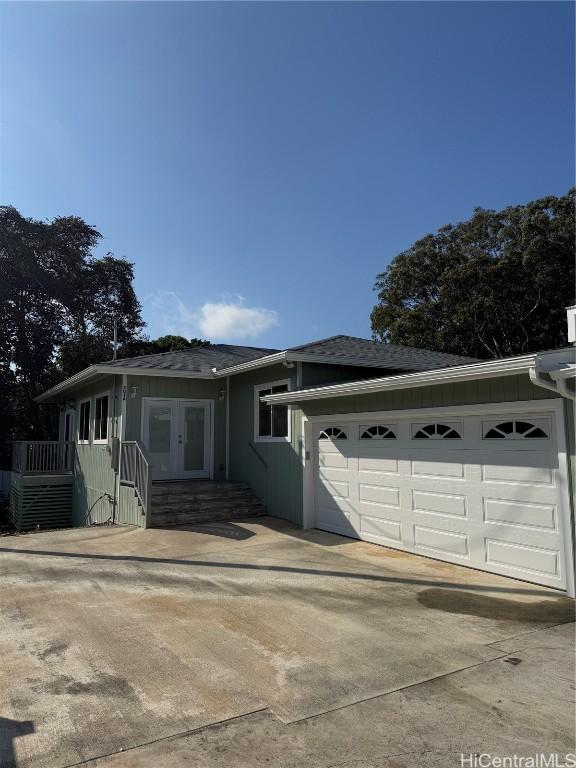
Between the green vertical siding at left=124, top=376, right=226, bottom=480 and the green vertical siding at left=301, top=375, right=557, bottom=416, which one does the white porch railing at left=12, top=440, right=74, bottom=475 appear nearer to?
the green vertical siding at left=124, top=376, right=226, bottom=480

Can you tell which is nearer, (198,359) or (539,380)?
(539,380)

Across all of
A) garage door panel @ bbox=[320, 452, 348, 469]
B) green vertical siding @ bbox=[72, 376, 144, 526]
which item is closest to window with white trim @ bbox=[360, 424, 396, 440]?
garage door panel @ bbox=[320, 452, 348, 469]

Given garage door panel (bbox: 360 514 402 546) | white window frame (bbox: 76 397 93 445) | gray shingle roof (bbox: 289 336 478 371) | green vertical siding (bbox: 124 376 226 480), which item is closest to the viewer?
garage door panel (bbox: 360 514 402 546)

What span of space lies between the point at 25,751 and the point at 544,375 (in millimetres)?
5283

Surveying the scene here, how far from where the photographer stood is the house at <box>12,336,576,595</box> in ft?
18.6

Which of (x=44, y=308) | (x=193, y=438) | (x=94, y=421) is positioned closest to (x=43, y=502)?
(x=94, y=421)

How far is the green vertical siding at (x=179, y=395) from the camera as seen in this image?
1111 cm

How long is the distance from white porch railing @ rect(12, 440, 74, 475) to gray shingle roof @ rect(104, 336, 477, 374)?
5254 millimetres

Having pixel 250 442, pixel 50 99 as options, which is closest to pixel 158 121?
pixel 50 99

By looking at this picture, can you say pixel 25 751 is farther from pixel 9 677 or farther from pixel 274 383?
pixel 274 383

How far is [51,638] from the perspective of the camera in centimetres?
422

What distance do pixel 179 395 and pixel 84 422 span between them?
190 inches

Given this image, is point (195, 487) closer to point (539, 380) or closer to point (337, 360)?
point (337, 360)

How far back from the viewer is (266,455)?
34.5 ft
